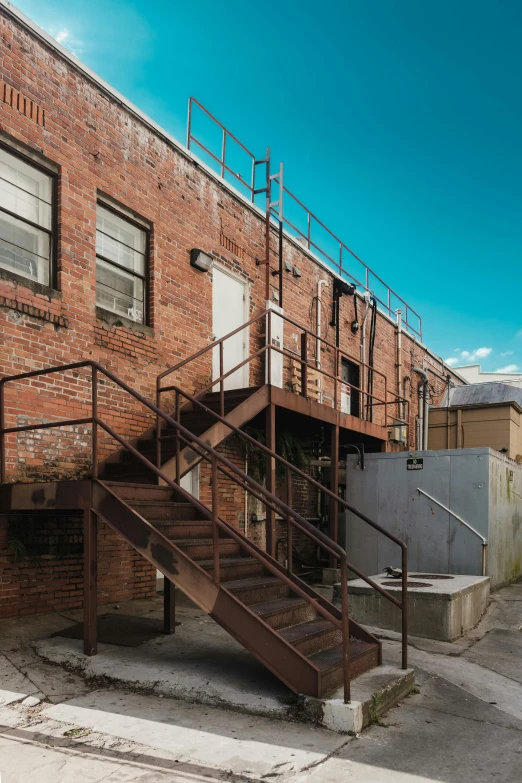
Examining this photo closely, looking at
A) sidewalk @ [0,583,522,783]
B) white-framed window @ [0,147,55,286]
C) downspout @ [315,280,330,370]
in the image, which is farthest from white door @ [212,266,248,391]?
sidewalk @ [0,583,522,783]

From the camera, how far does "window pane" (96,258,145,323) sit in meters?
8.34

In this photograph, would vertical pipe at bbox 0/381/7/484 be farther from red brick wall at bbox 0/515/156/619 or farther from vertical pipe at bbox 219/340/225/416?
vertical pipe at bbox 219/340/225/416

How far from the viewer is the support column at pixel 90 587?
552 centimetres

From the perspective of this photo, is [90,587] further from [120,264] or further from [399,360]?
[399,360]

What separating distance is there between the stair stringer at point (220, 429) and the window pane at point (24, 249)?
2478 millimetres

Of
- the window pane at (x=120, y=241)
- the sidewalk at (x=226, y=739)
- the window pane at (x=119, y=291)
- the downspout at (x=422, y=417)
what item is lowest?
the sidewalk at (x=226, y=739)

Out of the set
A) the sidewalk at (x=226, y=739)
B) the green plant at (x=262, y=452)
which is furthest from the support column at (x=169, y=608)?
the green plant at (x=262, y=452)

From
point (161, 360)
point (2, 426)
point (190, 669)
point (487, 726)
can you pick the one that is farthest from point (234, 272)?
point (487, 726)

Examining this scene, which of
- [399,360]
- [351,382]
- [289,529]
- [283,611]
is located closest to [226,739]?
[283,611]

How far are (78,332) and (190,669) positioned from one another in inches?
162

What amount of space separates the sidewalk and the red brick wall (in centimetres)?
122

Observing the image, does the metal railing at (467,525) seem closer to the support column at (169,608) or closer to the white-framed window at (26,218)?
the support column at (169,608)

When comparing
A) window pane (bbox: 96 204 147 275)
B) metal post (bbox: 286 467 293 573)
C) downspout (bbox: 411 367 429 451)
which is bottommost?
metal post (bbox: 286 467 293 573)

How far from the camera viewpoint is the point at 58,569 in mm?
7195
